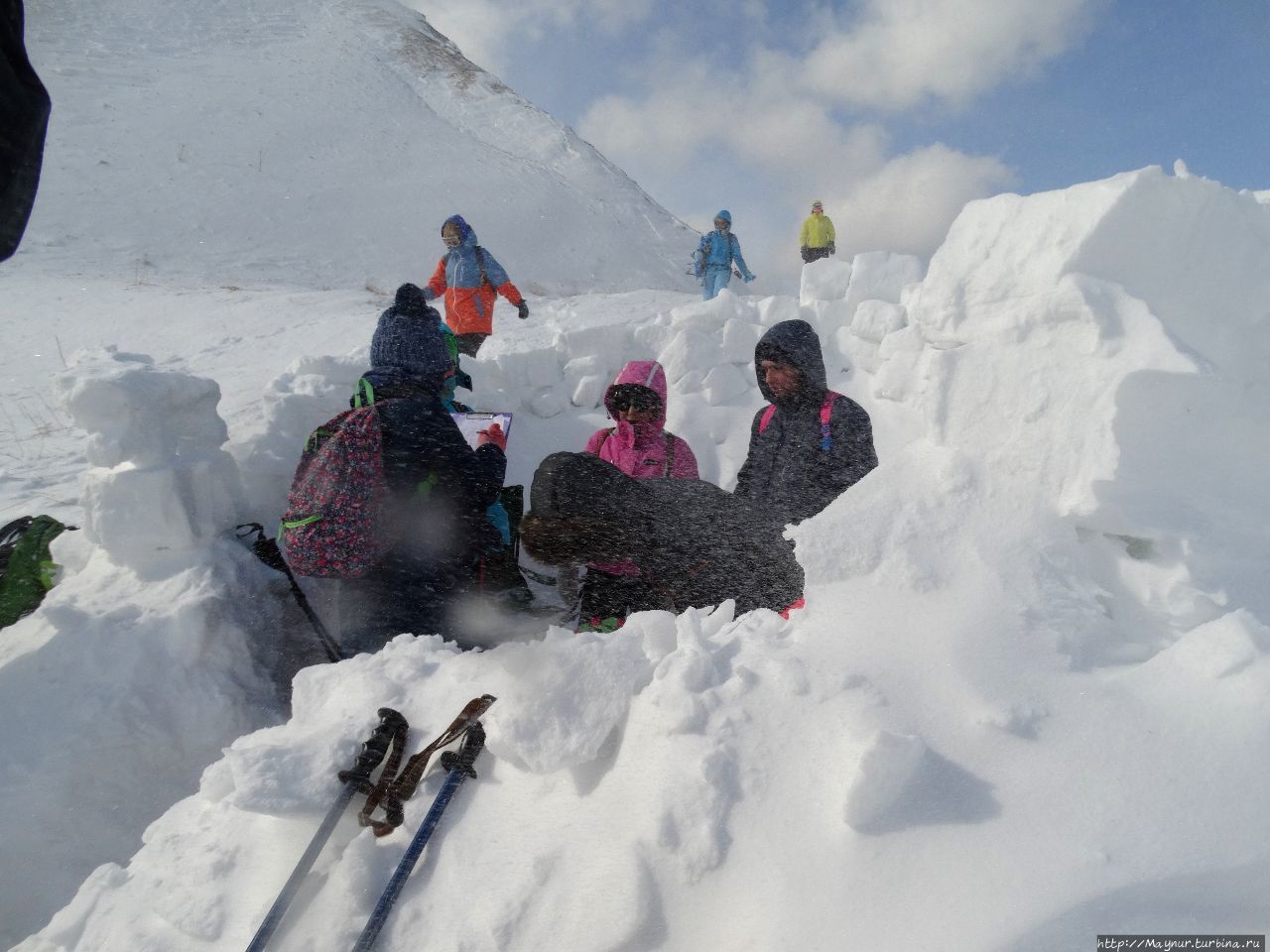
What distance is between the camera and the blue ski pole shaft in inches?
62.1

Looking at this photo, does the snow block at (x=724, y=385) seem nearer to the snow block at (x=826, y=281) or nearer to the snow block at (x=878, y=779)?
the snow block at (x=826, y=281)

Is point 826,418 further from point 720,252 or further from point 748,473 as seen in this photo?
point 720,252

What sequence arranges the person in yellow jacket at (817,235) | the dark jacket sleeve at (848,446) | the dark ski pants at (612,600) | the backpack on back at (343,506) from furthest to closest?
the person in yellow jacket at (817,235) → the dark ski pants at (612,600) → the dark jacket sleeve at (848,446) → the backpack on back at (343,506)

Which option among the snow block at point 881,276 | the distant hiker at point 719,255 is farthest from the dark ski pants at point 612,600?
the distant hiker at point 719,255

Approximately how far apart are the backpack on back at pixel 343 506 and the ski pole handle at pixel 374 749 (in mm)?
928

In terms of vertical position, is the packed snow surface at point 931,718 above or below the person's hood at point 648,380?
below

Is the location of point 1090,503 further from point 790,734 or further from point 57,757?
point 57,757

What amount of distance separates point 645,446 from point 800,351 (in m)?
1.04

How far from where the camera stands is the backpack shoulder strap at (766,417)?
363 cm

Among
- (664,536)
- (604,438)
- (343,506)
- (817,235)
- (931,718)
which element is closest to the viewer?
(931,718)

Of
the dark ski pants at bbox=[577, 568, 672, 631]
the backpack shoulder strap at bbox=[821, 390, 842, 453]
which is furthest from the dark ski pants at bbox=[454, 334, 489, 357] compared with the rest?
the backpack shoulder strap at bbox=[821, 390, 842, 453]

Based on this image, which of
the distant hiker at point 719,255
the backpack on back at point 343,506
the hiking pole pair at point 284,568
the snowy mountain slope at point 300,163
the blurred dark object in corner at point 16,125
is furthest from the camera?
the snowy mountain slope at point 300,163

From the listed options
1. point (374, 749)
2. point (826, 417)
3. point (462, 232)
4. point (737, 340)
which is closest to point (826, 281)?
point (737, 340)

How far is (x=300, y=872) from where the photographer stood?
5.49ft
